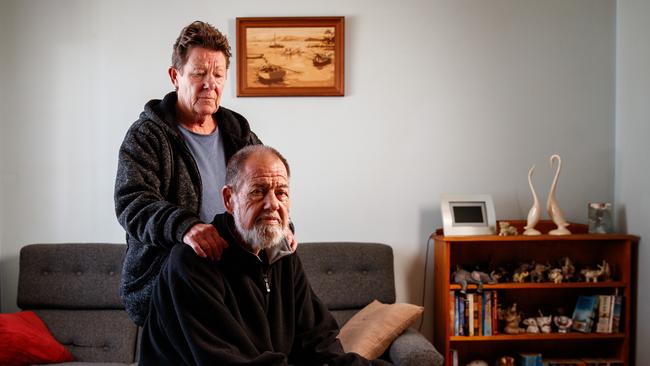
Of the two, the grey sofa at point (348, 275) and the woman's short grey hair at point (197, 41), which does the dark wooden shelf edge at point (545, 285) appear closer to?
the grey sofa at point (348, 275)

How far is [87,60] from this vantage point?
3.27 meters

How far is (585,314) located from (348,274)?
131 cm

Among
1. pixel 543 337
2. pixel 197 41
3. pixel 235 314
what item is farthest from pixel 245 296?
pixel 543 337

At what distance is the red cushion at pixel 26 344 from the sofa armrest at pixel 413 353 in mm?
1634

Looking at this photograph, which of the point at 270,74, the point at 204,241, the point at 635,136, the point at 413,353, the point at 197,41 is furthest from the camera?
the point at 270,74

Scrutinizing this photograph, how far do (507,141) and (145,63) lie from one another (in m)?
2.22

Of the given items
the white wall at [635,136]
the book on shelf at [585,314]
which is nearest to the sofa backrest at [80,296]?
the book on shelf at [585,314]

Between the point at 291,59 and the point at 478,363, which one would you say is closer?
the point at 478,363

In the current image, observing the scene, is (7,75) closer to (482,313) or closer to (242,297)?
(242,297)

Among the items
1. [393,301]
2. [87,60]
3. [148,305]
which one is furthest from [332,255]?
[87,60]

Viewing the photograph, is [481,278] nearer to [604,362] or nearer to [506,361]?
[506,361]

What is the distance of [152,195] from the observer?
1.43m

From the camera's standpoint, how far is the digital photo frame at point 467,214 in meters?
2.97

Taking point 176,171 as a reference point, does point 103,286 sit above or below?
below
